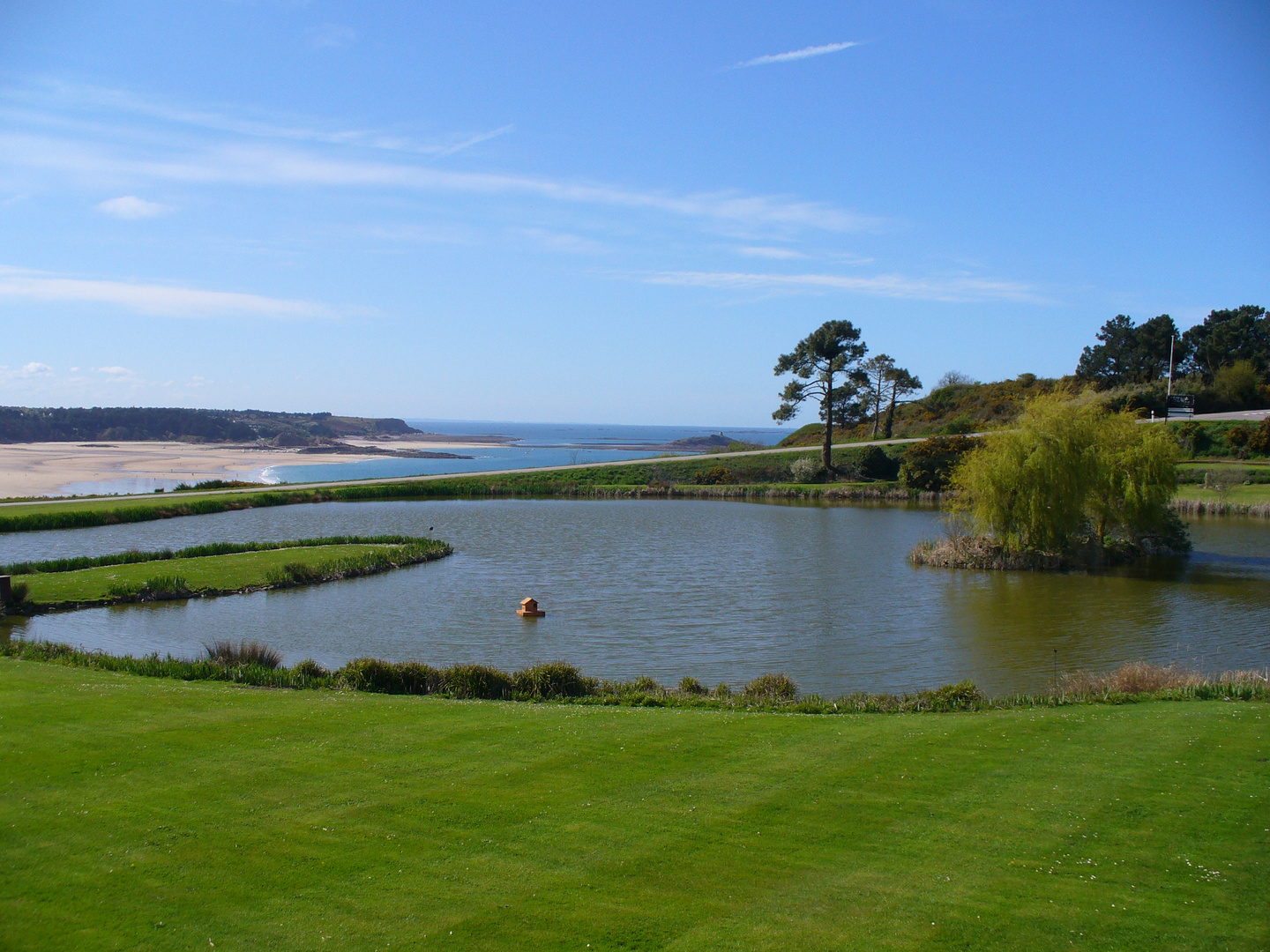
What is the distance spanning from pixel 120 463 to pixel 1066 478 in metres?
85.2

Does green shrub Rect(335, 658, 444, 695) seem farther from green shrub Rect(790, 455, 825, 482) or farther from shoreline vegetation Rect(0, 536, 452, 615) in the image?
green shrub Rect(790, 455, 825, 482)

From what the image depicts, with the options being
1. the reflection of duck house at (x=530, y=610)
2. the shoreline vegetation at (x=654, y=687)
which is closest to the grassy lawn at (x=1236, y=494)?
the shoreline vegetation at (x=654, y=687)

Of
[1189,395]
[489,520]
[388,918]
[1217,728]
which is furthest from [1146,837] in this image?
[1189,395]

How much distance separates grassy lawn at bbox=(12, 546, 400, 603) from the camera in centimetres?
2414

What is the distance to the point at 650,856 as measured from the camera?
736 cm

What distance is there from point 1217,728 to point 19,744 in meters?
15.1

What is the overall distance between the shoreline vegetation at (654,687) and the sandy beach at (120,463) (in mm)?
44350

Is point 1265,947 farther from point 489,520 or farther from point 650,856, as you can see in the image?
point 489,520

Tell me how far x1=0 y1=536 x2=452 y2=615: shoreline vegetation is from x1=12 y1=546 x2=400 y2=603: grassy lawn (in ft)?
0.07

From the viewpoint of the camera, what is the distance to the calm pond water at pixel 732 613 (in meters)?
18.9

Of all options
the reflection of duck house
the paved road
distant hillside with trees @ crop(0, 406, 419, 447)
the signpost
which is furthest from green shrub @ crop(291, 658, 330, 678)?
distant hillside with trees @ crop(0, 406, 419, 447)

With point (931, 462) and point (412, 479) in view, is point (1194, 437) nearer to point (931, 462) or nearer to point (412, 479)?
point (931, 462)

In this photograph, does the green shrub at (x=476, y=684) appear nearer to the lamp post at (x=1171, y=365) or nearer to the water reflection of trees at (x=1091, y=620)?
the water reflection of trees at (x=1091, y=620)

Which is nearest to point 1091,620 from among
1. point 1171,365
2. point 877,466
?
point 877,466
